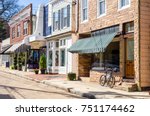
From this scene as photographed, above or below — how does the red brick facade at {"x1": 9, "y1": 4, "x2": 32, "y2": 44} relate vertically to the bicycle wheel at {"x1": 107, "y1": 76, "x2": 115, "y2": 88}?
above

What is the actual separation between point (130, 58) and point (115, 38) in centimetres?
192

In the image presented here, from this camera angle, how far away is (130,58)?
18.7 m

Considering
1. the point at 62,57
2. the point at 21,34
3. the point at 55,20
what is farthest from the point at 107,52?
the point at 21,34

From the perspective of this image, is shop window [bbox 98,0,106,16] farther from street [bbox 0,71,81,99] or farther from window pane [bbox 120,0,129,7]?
street [bbox 0,71,81,99]

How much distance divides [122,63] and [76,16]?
25.6ft

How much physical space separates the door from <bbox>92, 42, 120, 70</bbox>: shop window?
1.30 meters

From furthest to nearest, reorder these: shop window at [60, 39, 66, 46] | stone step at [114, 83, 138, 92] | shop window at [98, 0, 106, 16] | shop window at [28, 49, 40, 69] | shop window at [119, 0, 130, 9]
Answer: shop window at [28, 49, 40, 69] < shop window at [60, 39, 66, 46] < shop window at [98, 0, 106, 16] < shop window at [119, 0, 130, 9] < stone step at [114, 83, 138, 92]

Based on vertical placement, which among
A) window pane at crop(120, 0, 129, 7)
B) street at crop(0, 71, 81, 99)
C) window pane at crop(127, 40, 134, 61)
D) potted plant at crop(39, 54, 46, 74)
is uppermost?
window pane at crop(120, 0, 129, 7)

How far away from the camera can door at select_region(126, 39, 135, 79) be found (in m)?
18.6

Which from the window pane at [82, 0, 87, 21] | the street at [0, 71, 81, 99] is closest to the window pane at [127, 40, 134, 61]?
the street at [0, 71, 81, 99]

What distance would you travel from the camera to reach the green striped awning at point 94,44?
1955 cm

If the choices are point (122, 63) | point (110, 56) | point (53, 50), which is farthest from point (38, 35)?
point (122, 63)

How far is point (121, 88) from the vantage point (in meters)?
18.1

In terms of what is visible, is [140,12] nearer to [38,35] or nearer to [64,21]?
[64,21]
